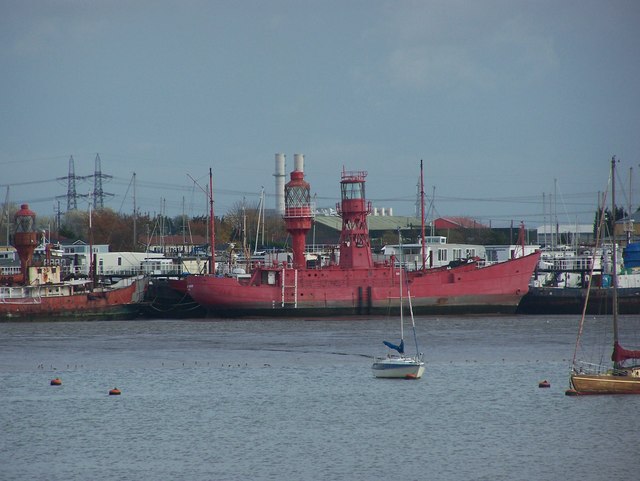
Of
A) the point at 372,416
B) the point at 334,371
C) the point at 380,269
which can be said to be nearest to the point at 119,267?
the point at 380,269

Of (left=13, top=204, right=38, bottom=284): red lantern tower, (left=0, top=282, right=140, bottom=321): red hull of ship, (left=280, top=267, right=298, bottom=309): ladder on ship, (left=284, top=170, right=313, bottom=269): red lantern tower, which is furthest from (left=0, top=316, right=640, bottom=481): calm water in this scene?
(left=13, top=204, right=38, bottom=284): red lantern tower

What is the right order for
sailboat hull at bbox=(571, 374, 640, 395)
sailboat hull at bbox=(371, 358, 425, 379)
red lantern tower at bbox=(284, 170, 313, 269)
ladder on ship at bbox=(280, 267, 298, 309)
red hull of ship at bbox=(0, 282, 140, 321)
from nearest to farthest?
sailboat hull at bbox=(571, 374, 640, 395) → sailboat hull at bbox=(371, 358, 425, 379) → red hull of ship at bbox=(0, 282, 140, 321) → ladder on ship at bbox=(280, 267, 298, 309) → red lantern tower at bbox=(284, 170, 313, 269)

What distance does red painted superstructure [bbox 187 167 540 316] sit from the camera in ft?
285

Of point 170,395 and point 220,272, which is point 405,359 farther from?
point 220,272

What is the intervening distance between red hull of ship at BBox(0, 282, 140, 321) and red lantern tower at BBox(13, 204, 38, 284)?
3.90 metres

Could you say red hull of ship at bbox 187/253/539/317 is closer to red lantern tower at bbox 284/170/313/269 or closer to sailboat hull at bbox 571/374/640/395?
red lantern tower at bbox 284/170/313/269

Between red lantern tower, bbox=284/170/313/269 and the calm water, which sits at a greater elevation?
red lantern tower, bbox=284/170/313/269

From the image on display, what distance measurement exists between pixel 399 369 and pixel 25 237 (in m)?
44.2

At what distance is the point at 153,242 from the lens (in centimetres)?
15038

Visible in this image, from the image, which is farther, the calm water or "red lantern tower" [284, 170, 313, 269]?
"red lantern tower" [284, 170, 313, 269]

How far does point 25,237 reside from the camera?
89.7 meters

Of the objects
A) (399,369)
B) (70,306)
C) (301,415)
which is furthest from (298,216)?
(301,415)

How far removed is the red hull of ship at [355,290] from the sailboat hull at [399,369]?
1324 inches

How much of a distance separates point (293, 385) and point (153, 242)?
100m
